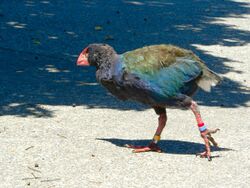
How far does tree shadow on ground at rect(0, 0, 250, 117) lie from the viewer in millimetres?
9984

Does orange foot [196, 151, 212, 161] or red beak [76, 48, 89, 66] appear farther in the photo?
red beak [76, 48, 89, 66]

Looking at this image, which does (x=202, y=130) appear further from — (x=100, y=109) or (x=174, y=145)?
(x=100, y=109)

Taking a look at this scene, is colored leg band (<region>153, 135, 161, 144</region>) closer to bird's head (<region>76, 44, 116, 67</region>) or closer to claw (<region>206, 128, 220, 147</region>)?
claw (<region>206, 128, 220, 147</region>)

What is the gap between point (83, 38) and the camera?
1358 cm

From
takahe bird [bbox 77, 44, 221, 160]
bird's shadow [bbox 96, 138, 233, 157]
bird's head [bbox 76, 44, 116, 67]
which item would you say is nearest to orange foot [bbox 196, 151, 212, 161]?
takahe bird [bbox 77, 44, 221, 160]

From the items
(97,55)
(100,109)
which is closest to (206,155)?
(97,55)

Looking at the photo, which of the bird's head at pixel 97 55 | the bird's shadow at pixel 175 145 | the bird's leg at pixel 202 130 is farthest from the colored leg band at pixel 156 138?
the bird's head at pixel 97 55

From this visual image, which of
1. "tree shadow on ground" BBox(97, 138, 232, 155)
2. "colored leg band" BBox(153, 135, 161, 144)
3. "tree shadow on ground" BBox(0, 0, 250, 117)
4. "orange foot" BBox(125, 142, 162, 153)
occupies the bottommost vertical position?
"tree shadow on ground" BBox(0, 0, 250, 117)

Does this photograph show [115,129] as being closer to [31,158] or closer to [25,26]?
[31,158]

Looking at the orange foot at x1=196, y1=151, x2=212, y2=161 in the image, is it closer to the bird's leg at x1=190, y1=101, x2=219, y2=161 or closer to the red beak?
the bird's leg at x1=190, y1=101, x2=219, y2=161

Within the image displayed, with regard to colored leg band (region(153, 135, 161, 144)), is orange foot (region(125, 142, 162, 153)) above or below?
below

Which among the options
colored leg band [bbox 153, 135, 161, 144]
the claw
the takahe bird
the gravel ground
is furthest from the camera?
colored leg band [bbox 153, 135, 161, 144]

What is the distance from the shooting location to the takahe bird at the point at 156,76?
7.44m

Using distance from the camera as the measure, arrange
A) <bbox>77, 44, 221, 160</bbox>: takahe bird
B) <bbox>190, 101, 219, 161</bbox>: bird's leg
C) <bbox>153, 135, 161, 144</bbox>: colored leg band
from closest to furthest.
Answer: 1. <bbox>77, 44, 221, 160</bbox>: takahe bird
2. <bbox>190, 101, 219, 161</bbox>: bird's leg
3. <bbox>153, 135, 161, 144</bbox>: colored leg band
